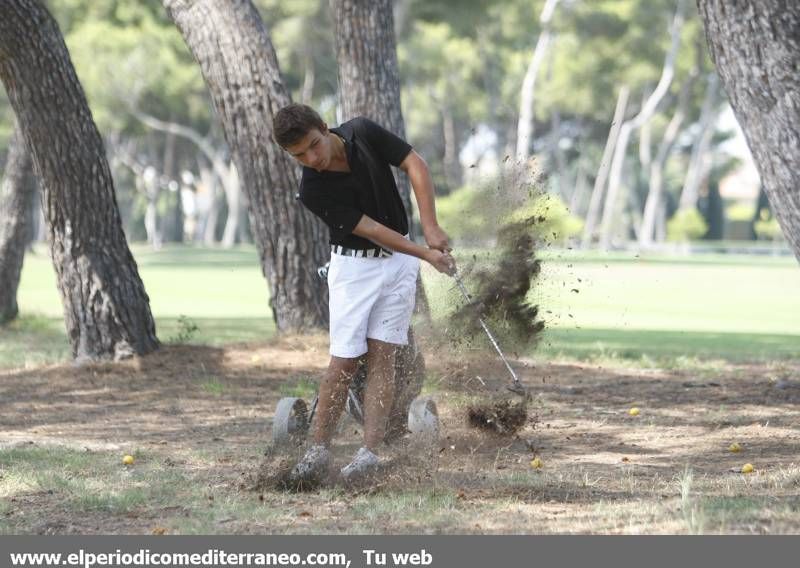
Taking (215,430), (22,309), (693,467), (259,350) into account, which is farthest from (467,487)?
(22,309)

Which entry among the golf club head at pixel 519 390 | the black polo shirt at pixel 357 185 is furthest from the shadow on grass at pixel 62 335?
the black polo shirt at pixel 357 185

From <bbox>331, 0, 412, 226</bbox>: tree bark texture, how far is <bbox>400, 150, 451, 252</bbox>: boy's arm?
18.8 feet

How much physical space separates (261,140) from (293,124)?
576cm

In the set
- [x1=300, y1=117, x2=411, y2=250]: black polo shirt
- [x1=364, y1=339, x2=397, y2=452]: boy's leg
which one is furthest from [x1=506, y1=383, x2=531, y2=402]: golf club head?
[x1=300, y1=117, x2=411, y2=250]: black polo shirt

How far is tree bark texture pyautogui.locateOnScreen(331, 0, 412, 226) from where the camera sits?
39.7 feet

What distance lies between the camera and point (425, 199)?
6324mm

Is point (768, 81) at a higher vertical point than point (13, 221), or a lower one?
higher

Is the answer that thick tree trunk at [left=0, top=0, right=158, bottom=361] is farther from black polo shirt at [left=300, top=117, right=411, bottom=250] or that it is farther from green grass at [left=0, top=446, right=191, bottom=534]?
black polo shirt at [left=300, top=117, right=411, bottom=250]

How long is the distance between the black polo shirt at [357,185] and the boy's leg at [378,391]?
1.67ft

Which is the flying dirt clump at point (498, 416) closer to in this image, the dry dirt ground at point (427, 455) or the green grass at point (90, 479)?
the dry dirt ground at point (427, 455)

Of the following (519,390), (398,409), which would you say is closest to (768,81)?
(519,390)

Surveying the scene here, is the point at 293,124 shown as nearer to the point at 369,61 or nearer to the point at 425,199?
the point at 425,199

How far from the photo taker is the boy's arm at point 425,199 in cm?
628

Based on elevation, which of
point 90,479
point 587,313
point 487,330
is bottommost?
point 90,479
